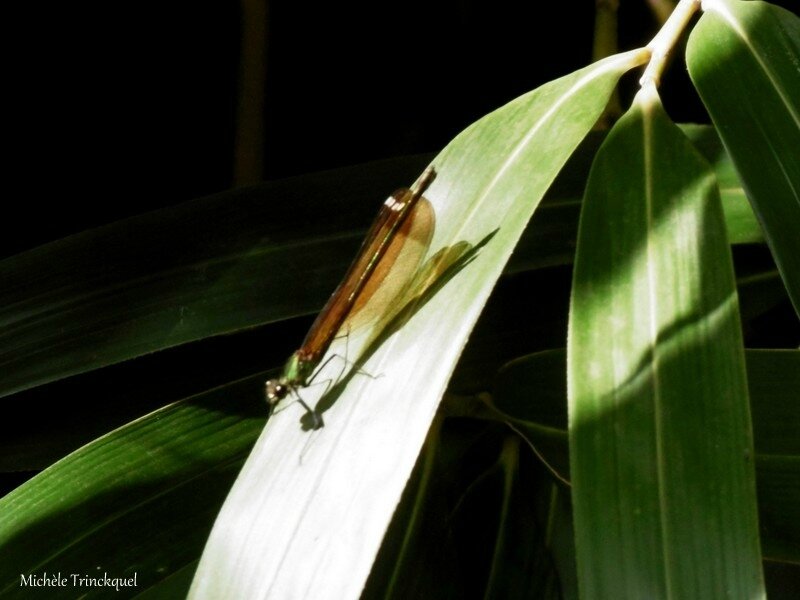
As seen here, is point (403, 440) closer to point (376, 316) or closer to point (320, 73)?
point (376, 316)

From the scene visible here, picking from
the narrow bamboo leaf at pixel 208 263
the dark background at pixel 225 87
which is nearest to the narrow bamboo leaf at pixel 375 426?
the narrow bamboo leaf at pixel 208 263

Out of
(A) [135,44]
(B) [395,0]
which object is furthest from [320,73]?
(A) [135,44]

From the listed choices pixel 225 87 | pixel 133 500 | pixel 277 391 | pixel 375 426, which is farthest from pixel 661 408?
pixel 225 87

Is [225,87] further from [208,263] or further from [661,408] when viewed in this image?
[661,408]

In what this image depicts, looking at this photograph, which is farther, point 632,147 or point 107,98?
point 107,98

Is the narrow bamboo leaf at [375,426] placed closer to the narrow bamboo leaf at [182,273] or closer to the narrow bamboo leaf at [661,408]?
the narrow bamboo leaf at [661,408]

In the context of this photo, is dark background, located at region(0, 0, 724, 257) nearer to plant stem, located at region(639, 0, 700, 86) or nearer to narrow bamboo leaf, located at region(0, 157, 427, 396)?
narrow bamboo leaf, located at region(0, 157, 427, 396)

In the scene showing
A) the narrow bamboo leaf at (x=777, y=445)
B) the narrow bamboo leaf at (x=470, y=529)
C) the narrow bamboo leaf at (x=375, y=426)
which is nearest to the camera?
the narrow bamboo leaf at (x=375, y=426)
